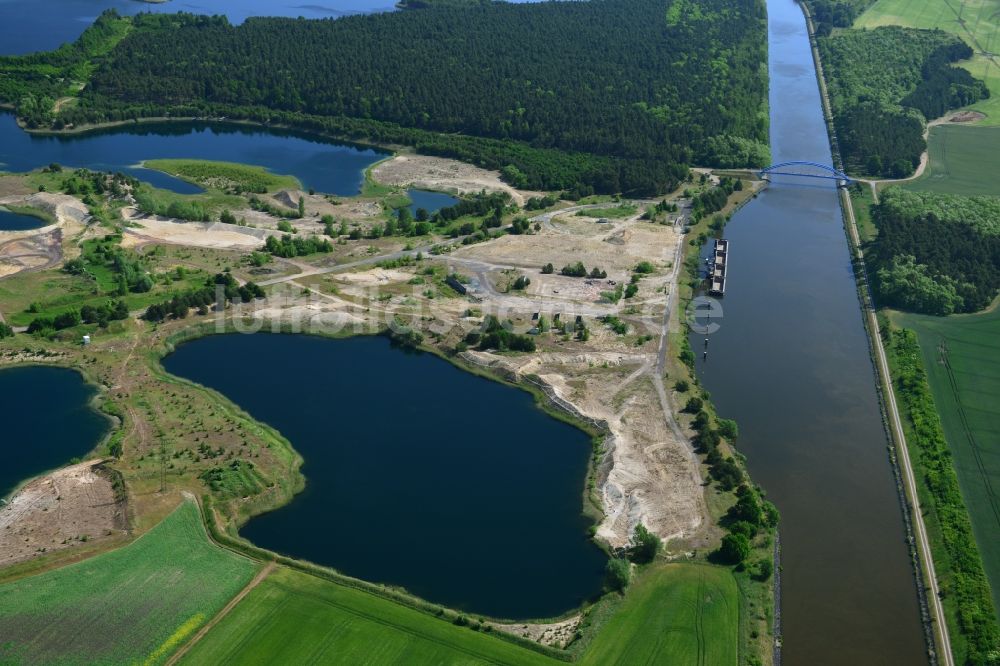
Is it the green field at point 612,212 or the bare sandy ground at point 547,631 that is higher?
the green field at point 612,212

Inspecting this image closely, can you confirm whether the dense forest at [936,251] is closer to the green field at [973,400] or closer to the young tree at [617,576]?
the green field at [973,400]

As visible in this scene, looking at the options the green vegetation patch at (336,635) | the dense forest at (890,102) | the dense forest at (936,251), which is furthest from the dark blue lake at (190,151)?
the green vegetation patch at (336,635)

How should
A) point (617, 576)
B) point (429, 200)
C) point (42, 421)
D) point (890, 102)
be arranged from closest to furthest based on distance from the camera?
point (617, 576) < point (42, 421) < point (429, 200) < point (890, 102)

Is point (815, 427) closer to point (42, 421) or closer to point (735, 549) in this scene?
point (735, 549)

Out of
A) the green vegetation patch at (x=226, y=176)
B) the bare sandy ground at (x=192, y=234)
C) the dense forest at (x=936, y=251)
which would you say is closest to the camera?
the dense forest at (x=936, y=251)

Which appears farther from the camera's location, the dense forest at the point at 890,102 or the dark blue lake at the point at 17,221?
the dense forest at the point at 890,102

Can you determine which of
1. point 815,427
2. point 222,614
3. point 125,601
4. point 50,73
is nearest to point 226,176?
point 50,73
